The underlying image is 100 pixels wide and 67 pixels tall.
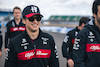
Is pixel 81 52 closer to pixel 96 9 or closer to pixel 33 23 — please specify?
pixel 96 9

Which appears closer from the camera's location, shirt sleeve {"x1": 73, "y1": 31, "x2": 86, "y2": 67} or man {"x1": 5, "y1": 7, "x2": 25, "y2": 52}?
shirt sleeve {"x1": 73, "y1": 31, "x2": 86, "y2": 67}

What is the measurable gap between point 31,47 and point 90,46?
91cm

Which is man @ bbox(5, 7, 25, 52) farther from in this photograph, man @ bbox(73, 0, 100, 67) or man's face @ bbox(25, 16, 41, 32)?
man @ bbox(73, 0, 100, 67)

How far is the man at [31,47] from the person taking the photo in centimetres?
211

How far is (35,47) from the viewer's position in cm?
221

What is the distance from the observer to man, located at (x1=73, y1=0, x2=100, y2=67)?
219cm

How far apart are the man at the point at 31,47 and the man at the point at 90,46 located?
0.42m

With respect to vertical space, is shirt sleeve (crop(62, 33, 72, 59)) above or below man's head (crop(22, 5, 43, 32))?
below

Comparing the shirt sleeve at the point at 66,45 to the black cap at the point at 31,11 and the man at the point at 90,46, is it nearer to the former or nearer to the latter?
the man at the point at 90,46

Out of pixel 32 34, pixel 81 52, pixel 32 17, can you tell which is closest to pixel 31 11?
pixel 32 17

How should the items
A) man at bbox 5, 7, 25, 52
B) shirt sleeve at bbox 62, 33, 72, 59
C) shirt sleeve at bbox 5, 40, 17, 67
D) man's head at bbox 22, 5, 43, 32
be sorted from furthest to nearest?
man at bbox 5, 7, 25, 52 → shirt sleeve at bbox 62, 33, 72, 59 → man's head at bbox 22, 5, 43, 32 → shirt sleeve at bbox 5, 40, 17, 67

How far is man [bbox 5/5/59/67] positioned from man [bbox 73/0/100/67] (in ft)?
1.39

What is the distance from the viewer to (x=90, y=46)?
2217 millimetres

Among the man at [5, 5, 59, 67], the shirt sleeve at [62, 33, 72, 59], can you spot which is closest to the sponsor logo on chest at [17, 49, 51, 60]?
the man at [5, 5, 59, 67]
